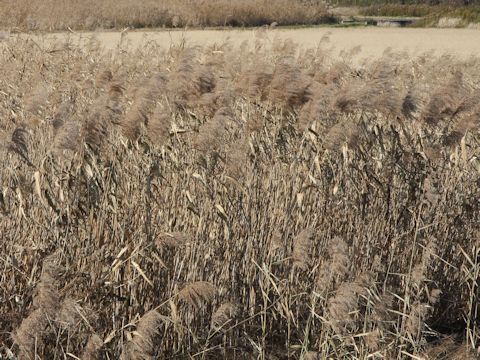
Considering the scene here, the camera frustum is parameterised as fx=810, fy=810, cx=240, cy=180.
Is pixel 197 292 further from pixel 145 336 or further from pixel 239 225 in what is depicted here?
pixel 239 225

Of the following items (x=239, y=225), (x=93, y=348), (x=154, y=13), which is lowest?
(x=154, y=13)

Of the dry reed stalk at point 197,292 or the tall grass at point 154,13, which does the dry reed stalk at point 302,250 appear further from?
the tall grass at point 154,13

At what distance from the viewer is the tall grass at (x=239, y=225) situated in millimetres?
2514

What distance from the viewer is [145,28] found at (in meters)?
21.7

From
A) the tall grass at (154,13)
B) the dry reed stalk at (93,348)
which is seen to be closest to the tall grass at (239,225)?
the dry reed stalk at (93,348)

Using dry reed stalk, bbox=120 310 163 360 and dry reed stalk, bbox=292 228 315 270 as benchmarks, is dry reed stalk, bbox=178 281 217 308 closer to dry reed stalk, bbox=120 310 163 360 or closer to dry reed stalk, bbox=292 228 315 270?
dry reed stalk, bbox=120 310 163 360

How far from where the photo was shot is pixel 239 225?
9.49 ft

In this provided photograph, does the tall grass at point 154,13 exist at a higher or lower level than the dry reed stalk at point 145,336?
lower

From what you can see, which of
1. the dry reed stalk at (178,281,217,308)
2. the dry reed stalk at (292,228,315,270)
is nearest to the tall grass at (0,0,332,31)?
the dry reed stalk at (292,228,315,270)

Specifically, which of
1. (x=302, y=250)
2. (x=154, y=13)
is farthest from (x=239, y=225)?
(x=154, y=13)

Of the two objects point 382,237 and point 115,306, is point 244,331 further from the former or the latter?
point 382,237

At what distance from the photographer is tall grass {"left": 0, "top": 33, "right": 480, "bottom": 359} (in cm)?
251

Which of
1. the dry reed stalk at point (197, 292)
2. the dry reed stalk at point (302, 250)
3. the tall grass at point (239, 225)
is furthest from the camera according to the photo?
the tall grass at point (239, 225)

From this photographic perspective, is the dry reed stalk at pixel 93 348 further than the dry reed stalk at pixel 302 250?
No
